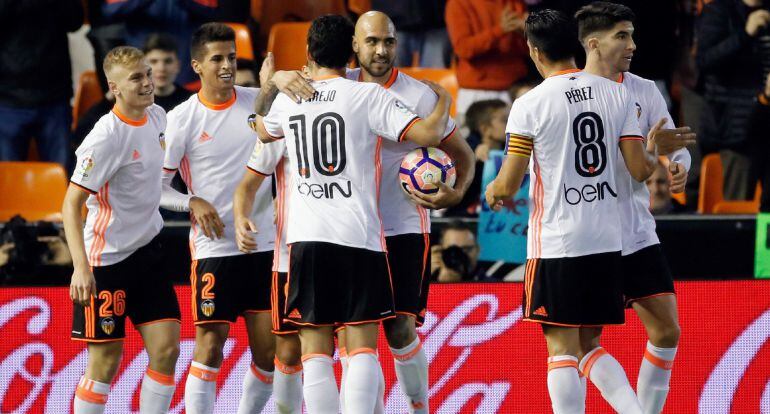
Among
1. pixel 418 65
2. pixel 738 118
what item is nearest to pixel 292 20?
pixel 418 65

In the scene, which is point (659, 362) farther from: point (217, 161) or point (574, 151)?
point (217, 161)

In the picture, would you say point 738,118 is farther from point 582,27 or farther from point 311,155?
point 311,155

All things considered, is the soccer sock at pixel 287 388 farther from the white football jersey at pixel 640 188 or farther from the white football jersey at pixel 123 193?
the white football jersey at pixel 640 188

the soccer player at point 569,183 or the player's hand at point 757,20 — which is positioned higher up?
the player's hand at point 757,20

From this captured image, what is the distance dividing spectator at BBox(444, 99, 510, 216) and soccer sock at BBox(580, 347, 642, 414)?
11.1ft

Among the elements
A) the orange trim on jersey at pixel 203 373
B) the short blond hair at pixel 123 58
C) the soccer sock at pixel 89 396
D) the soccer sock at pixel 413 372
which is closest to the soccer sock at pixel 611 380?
the soccer sock at pixel 413 372

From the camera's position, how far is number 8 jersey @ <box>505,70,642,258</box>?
19.5ft

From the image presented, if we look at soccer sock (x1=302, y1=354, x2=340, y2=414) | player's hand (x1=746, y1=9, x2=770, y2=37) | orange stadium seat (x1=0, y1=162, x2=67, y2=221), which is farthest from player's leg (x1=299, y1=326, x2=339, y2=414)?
player's hand (x1=746, y1=9, x2=770, y2=37)

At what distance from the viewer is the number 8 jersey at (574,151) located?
5953 mm

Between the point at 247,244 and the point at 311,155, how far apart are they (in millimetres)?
788

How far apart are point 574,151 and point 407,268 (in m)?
1.12

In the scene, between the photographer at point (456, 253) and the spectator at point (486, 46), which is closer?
the photographer at point (456, 253)

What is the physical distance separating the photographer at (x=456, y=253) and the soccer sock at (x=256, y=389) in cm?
173

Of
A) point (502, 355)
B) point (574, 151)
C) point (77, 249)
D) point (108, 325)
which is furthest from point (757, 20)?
point (77, 249)
